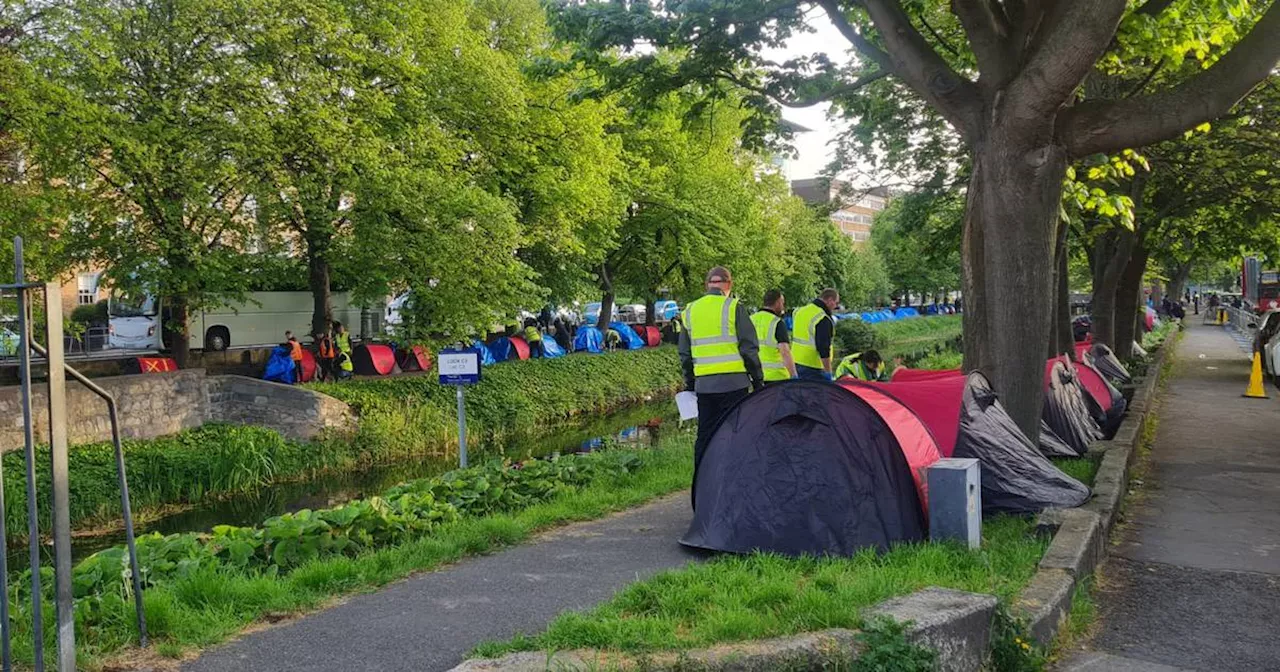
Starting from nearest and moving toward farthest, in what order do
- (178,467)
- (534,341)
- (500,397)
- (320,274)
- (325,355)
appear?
(178,467) → (320,274) → (325,355) → (500,397) → (534,341)

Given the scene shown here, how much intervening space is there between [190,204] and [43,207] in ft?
9.31

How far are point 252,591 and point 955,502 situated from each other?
438cm

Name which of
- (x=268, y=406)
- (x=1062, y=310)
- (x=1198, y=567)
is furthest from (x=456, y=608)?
(x=1062, y=310)

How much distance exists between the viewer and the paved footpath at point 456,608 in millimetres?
4582

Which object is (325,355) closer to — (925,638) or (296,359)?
(296,359)

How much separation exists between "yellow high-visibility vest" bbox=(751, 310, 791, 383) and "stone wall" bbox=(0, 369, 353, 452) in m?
10.3

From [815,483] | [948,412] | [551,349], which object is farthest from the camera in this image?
[551,349]

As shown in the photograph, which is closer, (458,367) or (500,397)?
(458,367)

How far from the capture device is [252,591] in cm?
561

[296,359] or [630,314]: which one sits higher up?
[630,314]

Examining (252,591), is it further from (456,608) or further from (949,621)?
(949,621)

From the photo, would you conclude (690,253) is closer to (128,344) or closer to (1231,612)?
(128,344)

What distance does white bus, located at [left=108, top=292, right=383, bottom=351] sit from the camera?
89.1ft

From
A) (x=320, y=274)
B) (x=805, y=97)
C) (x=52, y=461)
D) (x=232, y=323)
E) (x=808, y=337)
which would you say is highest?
(x=805, y=97)
